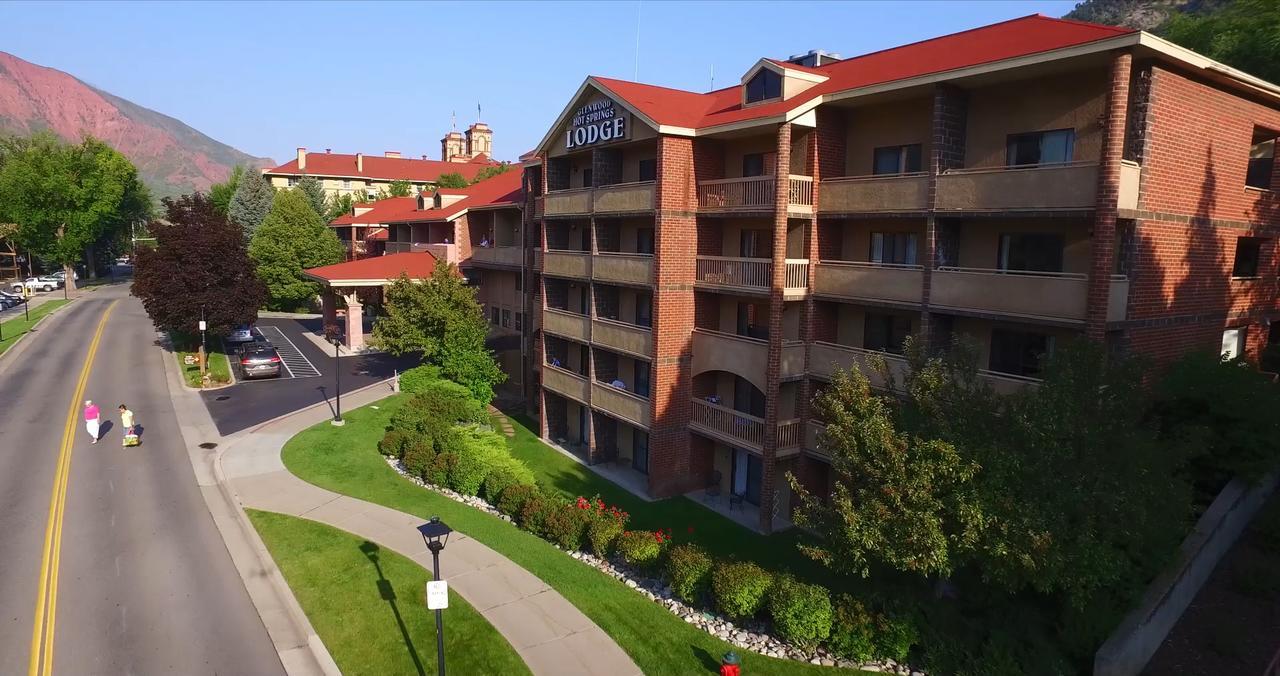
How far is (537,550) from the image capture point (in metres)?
20.9

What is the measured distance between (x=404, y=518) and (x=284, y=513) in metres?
Result: 3.62

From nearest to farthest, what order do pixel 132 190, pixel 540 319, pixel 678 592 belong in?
pixel 678 592 → pixel 540 319 → pixel 132 190

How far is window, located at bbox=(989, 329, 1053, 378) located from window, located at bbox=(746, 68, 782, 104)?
1055 centimetres

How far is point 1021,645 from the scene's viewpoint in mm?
14664

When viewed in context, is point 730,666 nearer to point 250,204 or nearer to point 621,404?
point 621,404

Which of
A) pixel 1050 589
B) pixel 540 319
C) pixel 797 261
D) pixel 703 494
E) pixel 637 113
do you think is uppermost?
pixel 637 113

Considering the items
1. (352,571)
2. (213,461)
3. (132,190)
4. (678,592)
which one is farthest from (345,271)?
(132,190)

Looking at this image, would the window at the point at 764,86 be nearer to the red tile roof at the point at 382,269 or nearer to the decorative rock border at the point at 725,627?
the decorative rock border at the point at 725,627

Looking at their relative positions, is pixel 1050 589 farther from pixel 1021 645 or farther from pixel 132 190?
pixel 132 190

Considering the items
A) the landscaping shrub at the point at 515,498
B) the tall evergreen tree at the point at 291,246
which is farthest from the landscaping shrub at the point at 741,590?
the tall evergreen tree at the point at 291,246

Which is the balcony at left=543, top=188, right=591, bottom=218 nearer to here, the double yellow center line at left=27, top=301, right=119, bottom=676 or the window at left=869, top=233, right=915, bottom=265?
the window at left=869, top=233, right=915, bottom=265

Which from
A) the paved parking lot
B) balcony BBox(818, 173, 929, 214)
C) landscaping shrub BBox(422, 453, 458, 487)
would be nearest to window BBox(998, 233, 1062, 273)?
balcony BBox(818, 173, 929, 214)

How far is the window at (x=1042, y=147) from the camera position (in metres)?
18.8

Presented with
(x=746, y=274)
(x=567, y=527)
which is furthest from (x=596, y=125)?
(x=567, y=527)
